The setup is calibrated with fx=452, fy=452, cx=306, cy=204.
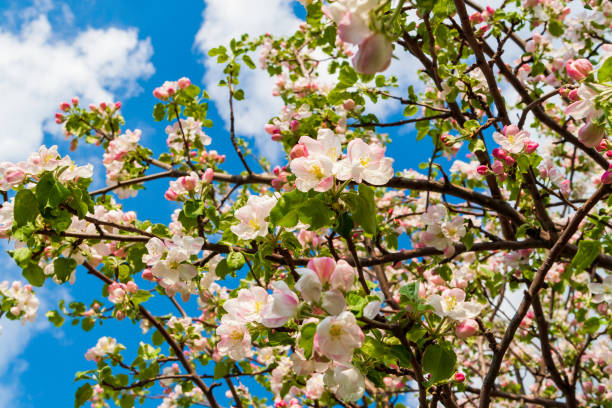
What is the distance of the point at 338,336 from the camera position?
920 mm

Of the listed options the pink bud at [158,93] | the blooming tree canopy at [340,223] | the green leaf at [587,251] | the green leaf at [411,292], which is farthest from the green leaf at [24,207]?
the green leaf at [587,251]

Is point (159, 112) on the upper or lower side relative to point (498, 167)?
upper

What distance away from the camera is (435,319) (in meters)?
1.21

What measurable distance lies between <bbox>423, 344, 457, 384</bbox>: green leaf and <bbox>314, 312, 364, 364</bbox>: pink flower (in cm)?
25

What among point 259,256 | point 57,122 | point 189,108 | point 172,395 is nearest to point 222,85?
point 189,108

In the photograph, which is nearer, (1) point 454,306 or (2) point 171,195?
(1) point 454,306

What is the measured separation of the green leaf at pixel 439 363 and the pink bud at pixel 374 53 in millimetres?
694

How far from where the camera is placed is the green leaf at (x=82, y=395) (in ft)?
8.01

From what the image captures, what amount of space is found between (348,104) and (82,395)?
2.23m

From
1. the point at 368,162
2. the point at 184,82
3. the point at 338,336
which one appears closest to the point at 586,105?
the point at 368,162

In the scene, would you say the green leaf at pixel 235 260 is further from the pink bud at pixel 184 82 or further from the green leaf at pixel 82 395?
the pink bud at pixel 184 82

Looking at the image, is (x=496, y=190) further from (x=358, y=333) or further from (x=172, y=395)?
(x=172, y=395)

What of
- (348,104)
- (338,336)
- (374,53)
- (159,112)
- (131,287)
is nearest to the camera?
(374,53)

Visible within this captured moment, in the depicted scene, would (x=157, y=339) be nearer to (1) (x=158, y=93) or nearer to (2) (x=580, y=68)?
(1) (x=158, y=93)
